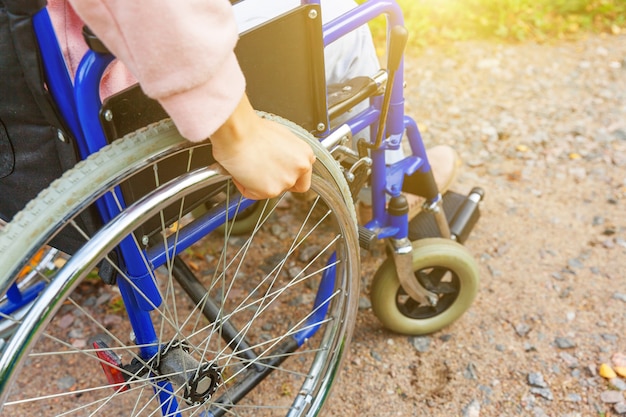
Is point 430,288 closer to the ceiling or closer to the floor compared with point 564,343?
closer to the ceiling

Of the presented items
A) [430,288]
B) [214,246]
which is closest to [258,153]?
[430,288]

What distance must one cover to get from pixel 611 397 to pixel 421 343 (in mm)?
505

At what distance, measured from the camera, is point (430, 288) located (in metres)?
1.75

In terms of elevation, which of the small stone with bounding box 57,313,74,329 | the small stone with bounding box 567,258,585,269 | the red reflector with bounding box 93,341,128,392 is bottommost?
the small stone with bounding box 567,258,585,269

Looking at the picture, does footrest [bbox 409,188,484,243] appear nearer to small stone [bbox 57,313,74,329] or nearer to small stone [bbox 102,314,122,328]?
small stone [bbox 102,314,122,328]

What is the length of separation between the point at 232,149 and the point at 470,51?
2.73 meters

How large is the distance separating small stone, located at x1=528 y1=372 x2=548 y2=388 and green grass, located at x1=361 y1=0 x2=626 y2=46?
2139mm

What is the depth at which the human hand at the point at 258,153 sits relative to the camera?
33.4 inches

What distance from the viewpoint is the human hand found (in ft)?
2.78

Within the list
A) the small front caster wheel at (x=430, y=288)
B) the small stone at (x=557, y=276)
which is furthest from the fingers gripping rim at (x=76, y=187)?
the small stone at (x=557, y=276)

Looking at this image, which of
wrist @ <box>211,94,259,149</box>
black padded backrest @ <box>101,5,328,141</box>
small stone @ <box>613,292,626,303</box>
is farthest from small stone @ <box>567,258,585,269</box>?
wrist @ <box>211,94,259,149</box>

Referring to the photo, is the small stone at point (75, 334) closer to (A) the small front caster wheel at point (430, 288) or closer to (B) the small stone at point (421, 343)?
(A) the small front caster wheel at point (430, 288)

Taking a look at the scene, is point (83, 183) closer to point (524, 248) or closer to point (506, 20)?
point (524, 248)

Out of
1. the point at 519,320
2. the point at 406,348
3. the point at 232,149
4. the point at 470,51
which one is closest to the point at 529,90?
the point at 470,51
